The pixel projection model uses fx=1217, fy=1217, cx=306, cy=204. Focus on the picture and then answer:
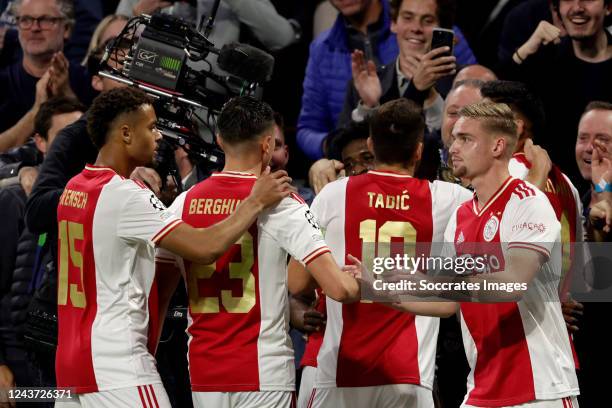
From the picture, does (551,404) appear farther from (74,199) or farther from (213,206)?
(74,199)

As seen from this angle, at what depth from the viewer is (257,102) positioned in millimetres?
5973

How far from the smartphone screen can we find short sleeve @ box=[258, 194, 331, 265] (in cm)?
244

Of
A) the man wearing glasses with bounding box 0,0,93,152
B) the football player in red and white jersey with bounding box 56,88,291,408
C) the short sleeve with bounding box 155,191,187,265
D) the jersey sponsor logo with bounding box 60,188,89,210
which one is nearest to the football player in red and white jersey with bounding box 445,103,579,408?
the football player in red and white jersey with bounding box 56,88,291,408

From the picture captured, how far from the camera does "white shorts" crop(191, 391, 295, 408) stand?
18.8ft

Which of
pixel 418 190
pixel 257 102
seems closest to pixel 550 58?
pixel 418 190

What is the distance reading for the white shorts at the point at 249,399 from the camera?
5.74 meters

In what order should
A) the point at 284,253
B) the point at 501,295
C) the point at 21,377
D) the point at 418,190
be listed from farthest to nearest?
the point at 21,377 → the point at 418,190 → the point at 284,253 → the point at 501,295

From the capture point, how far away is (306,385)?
671 cm

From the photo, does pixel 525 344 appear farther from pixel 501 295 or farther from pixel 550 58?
pixel 550 58

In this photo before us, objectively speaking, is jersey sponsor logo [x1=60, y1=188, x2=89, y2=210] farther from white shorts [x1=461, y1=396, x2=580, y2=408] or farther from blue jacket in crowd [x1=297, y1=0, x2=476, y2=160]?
blue jacket in crowd [x1=297, y1=0, x2=476, y2=160]

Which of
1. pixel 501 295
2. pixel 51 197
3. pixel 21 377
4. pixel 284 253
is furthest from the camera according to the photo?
pixel 21 377

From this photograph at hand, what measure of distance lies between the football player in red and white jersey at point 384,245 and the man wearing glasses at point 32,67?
12.6 feet

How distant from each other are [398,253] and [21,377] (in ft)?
10.2

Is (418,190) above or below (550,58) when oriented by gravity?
below
